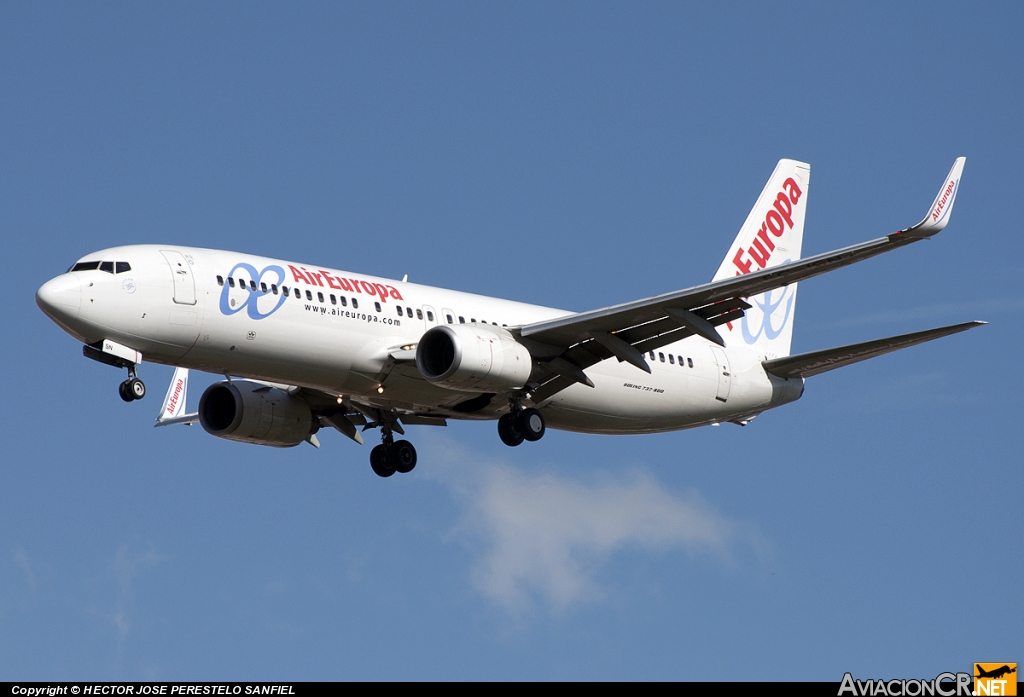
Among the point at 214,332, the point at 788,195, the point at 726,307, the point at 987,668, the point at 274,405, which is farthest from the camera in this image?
the point at 788,195

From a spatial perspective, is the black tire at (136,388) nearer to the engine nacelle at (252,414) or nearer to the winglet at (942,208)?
the engine nacelle at (252,414)

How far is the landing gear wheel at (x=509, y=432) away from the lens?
40719 millimetres

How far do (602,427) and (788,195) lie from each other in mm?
14180

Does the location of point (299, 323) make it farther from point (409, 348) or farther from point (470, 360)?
point (470, 360)

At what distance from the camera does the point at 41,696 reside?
2880 cm

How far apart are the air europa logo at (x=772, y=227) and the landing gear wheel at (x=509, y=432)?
12856 millimetres

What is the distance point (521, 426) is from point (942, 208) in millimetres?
12306

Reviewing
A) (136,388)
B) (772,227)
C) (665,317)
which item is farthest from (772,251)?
(136,388)

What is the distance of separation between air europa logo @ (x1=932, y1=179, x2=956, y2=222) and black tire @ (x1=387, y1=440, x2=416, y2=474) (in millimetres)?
17160

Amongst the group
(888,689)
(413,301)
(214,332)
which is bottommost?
(888,689)

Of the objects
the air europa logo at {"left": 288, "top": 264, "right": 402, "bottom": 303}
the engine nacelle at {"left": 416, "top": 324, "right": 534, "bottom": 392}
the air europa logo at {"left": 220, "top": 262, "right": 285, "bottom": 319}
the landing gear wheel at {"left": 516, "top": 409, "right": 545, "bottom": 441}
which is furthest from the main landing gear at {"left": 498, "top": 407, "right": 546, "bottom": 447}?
the air europa logo at {"left": 220, "top": 262, "right": 285, "bottom": 319}

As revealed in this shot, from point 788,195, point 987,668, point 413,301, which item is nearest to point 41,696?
point 413,301

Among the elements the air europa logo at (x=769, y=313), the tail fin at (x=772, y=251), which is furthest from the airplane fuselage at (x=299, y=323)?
the tail fin at (x=772, y=251)

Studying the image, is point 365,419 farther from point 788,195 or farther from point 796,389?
point 788,195
